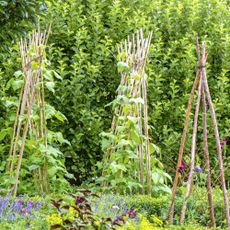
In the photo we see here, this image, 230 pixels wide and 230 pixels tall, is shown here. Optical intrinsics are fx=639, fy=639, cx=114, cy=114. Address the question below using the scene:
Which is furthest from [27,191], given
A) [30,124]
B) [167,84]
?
[167,84]

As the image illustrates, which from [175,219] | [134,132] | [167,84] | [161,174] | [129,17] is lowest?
[175,219]

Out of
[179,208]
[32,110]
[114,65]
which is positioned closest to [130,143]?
[179,208]

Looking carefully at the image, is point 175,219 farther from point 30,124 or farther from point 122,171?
point 30,124

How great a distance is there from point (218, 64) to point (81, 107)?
7.34ft

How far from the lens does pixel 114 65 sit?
884cm

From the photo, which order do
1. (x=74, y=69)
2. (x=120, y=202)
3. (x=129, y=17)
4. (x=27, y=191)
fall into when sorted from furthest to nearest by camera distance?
(x=129, y=17) < (x=74, y=69) < (x=27, y=191) < (x=120, y=202)

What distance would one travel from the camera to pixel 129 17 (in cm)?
911

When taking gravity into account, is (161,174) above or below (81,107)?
below

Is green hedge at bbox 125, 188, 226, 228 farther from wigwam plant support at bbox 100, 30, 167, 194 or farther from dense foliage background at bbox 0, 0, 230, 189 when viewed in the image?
dense foliage background at bbox 0, 0, 230, 189

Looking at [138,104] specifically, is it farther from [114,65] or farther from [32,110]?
[114,65]

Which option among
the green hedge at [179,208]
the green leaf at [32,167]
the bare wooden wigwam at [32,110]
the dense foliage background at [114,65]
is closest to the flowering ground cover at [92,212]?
the green hedge at [179,208]

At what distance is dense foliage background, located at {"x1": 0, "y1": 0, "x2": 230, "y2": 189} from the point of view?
848cm

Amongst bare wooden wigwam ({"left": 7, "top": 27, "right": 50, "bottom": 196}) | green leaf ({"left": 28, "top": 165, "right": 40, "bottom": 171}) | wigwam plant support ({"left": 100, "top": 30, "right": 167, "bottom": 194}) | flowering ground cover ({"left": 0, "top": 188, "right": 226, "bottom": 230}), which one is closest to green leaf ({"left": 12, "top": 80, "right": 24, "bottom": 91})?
bare wooden wigwam ({"left": 7, "top": 27, "right": 50, "bottom": 196})

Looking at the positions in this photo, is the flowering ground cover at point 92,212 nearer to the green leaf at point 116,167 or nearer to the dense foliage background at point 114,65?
the green leaf at point 116,167
